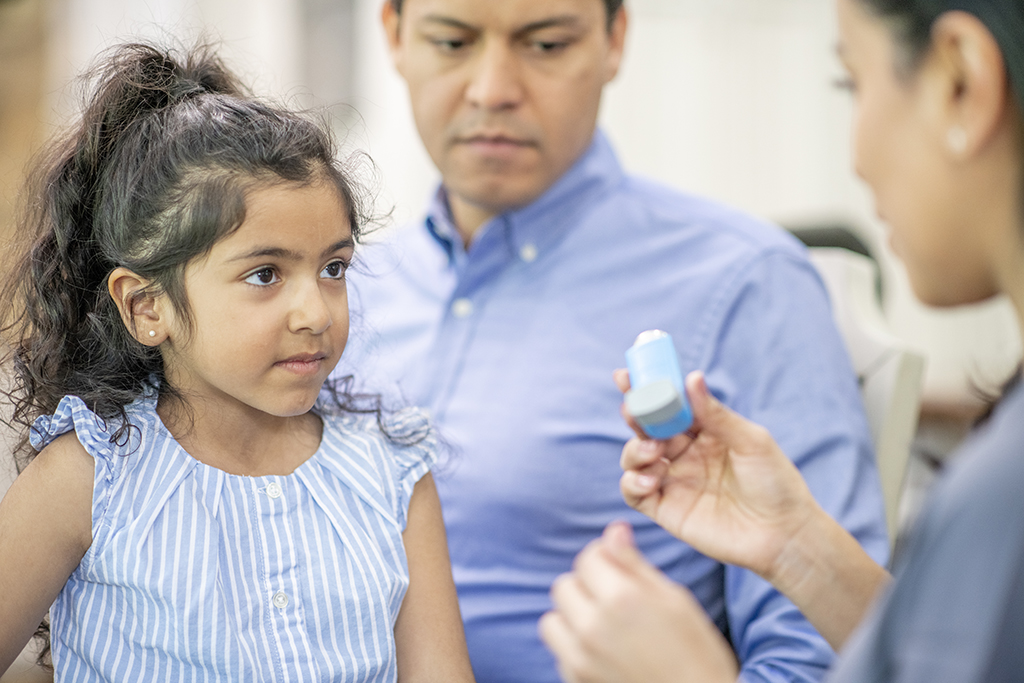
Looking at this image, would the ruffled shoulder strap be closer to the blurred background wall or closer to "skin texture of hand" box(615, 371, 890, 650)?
"skin texture of hand" box(615, 371, 890, 650)

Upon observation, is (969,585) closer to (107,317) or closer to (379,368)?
(107,317)

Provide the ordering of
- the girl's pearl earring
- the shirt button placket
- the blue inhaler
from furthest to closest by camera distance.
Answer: the shirt button placket, the blue inhaler, the girl's pearl earring

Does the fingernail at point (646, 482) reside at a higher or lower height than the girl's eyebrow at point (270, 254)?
lower

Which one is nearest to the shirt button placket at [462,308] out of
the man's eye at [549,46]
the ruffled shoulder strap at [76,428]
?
the man's eye at [549,46]

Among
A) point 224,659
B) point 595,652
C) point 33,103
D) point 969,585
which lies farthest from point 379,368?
point 33,103

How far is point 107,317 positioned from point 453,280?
0.57 m

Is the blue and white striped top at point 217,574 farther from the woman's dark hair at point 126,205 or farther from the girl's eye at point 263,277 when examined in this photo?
the girl's eye at point 263,277

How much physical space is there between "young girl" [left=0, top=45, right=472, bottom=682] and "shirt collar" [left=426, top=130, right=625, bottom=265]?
0.39 metres

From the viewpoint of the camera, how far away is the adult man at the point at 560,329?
1.29 metres

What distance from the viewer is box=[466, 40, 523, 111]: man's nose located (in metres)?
1.38

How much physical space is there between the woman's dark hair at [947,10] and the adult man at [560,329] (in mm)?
635

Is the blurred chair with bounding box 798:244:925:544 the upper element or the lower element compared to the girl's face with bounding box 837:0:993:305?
lower

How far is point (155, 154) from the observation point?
106cm

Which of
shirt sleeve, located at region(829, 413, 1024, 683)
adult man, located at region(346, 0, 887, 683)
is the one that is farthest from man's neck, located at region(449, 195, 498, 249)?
shirt sleeve, located at region(829, 413, 1024, 683)
